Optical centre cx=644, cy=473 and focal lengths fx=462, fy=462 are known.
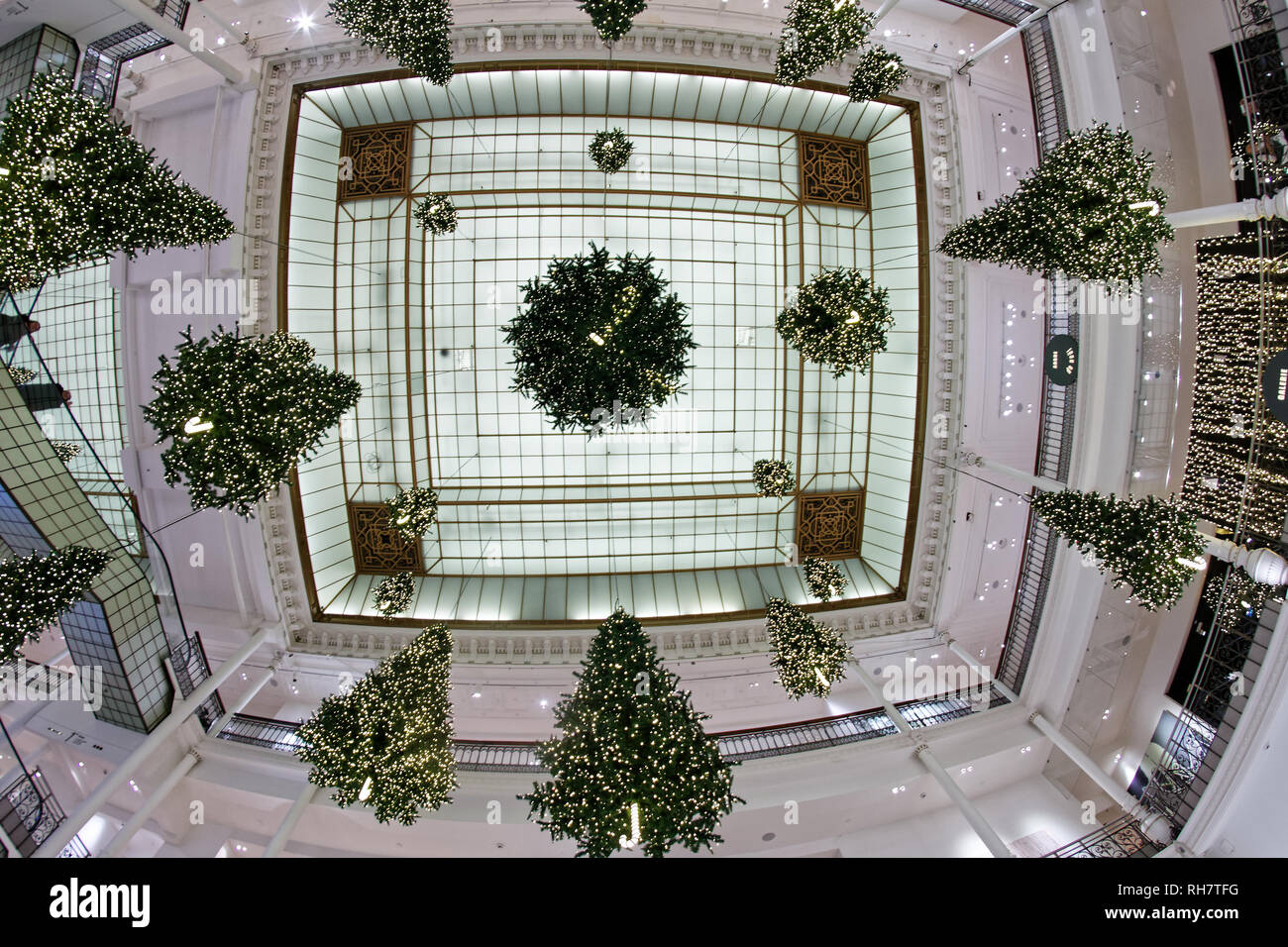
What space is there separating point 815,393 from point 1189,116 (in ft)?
29.3

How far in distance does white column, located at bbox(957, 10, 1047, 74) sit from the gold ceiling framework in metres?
1.30

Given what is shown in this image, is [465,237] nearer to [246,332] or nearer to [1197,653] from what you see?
[246,332]

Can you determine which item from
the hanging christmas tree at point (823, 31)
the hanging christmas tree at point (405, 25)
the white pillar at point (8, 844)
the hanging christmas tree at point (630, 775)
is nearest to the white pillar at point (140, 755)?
the white pillar at point (8, 844)

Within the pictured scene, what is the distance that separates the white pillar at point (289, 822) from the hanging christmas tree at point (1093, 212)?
17081 millimetres

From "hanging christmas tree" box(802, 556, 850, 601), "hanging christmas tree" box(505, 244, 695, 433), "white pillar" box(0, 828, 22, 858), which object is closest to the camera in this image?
"hanging christmas tree" box(505, 244, 695, 433)

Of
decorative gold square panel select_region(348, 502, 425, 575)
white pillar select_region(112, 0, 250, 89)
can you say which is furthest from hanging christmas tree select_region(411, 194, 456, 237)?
decorative gold square panel select_region(348, 502, 425, 575)

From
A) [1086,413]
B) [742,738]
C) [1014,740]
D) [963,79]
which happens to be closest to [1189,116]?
[963,79]

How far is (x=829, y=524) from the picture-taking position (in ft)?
42.9

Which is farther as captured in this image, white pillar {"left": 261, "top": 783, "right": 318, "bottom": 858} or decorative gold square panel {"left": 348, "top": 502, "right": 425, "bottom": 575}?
decorative gold square panel {"left": 348, "top": 502, "right": 425, "bottom": 575}

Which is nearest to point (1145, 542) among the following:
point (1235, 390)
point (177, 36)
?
point (1235, 390)

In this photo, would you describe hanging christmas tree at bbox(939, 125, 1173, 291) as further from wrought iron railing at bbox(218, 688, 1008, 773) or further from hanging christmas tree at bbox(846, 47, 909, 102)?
wrought iron railing at bbox(218, 688, 1008, 773)

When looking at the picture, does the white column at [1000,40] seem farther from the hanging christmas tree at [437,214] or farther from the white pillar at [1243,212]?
the hanging christmas tree at [437,214]

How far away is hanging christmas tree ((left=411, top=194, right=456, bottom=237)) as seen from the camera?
1003 cm

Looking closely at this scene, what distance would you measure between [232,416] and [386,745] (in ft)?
18.5
